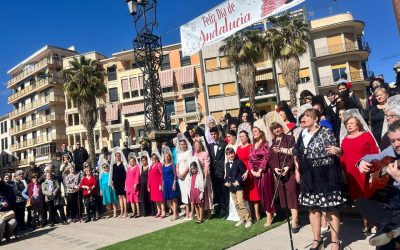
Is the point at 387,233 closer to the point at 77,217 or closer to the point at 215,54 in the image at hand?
the point at 77,217

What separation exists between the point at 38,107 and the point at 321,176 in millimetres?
56751

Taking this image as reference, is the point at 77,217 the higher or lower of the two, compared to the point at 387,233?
lower

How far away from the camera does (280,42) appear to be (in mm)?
28531

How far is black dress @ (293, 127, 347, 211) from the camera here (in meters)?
4.67

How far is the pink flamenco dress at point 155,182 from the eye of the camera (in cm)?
902

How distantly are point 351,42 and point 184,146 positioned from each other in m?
37.5

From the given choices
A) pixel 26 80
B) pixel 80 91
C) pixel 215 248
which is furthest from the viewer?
pixel 26 80

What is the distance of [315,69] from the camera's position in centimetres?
3950

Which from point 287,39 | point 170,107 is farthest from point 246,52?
point 170,107

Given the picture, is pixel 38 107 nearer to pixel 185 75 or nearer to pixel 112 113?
pixel 112 113

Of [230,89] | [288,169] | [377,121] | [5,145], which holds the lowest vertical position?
[288,169]

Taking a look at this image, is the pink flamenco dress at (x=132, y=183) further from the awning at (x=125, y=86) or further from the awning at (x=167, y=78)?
the awning at (x=125, y=86)

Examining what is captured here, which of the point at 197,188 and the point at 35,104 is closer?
the point at 197,188

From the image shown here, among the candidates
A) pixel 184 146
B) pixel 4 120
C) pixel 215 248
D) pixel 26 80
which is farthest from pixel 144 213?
pixel 4 120
